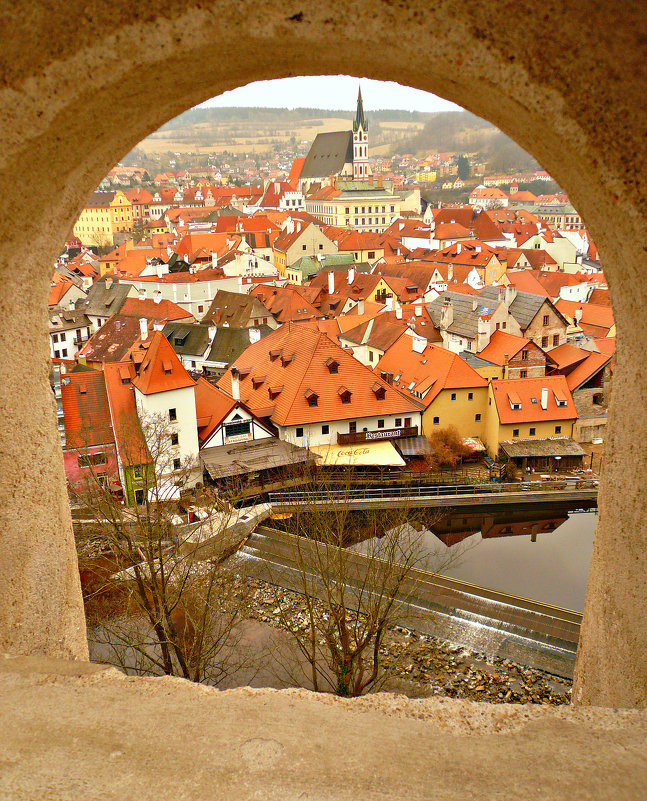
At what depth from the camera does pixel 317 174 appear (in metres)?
104

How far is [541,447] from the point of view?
2402 centimetres

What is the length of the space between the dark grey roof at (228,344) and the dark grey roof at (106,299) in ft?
41.7

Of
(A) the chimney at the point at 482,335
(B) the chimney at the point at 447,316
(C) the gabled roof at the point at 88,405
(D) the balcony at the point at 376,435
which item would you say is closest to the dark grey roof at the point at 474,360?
(A) the chimney at the point at 482,335

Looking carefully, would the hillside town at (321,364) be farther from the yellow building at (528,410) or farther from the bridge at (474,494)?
the bridge at (474,494)

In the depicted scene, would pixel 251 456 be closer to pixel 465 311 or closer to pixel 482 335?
pixel 482 335

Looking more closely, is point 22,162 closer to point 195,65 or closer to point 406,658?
point 195,65

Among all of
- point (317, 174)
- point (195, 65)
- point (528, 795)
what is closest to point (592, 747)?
point (528, 795)

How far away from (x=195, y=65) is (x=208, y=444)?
20.6m

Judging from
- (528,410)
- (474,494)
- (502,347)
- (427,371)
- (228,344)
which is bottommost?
(474,494)

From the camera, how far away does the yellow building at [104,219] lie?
96.4 metres

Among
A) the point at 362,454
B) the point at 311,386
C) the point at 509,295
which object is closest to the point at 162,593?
the point at 362,454

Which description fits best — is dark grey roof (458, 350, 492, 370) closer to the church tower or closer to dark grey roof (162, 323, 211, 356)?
dark grey roof (162, 323, 211, 356)

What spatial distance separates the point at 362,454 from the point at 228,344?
37.2ft

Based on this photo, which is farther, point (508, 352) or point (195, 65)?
point (508, 352)
